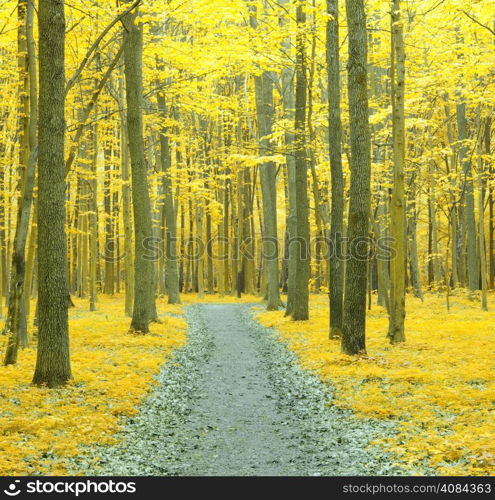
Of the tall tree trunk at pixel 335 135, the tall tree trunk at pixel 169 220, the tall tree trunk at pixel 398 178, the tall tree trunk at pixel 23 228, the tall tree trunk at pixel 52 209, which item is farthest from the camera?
the tall tree trunk at pixel 169 220

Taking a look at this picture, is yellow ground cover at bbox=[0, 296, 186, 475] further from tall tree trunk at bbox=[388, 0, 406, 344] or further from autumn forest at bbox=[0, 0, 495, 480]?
tall tree trunk at bbox=[388, 0, 406, 344]

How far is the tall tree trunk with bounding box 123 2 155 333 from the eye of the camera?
16.5m

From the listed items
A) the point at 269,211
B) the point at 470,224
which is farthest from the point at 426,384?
the point at 470,224

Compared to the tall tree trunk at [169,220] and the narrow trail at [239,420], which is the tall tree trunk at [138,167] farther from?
the tall tree trunk at [169,220]

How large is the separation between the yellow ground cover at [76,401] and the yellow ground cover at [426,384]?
12.4ft

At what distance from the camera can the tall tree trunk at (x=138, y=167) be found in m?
16.5

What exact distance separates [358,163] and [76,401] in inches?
305

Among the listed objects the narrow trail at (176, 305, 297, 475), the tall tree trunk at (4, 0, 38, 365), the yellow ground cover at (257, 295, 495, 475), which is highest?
the tall tree trunk at (4, 0, 38, 365)

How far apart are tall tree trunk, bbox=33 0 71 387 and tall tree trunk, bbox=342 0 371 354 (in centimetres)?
624

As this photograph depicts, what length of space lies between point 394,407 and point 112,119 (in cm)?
2119

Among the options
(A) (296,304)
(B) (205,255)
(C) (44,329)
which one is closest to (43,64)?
(C) (44,329)

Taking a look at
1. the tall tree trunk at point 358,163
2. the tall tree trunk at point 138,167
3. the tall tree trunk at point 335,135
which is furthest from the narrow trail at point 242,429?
the tall tree trunk at point 335,135

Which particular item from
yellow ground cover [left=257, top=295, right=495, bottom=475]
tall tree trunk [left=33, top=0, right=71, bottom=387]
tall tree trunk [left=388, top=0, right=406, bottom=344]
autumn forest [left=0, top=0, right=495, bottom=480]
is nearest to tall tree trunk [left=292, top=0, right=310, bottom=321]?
autumn forest [left=0, top=0, right=495, bottom=480]

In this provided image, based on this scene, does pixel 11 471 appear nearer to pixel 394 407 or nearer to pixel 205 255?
pixel 394 407
